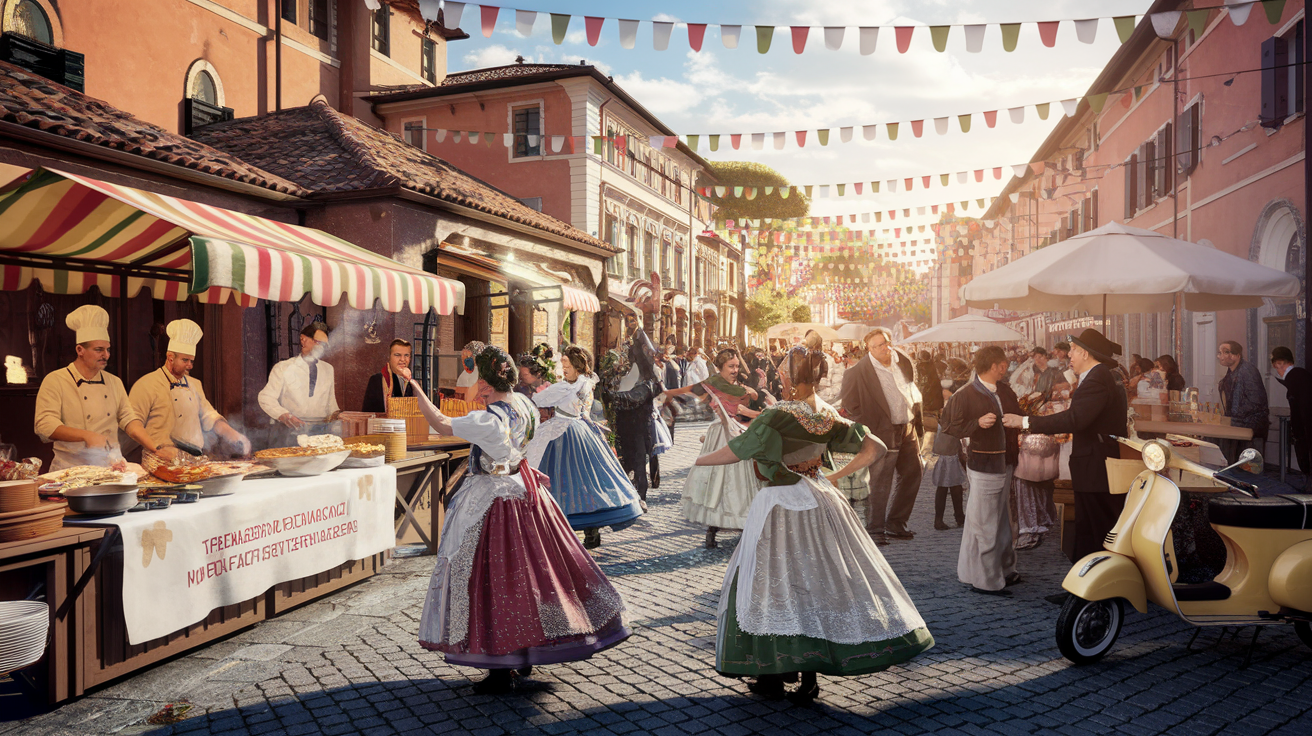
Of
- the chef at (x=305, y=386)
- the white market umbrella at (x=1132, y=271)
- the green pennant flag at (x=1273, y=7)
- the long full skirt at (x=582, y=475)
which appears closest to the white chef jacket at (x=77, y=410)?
the chef at (x=305, y=386)

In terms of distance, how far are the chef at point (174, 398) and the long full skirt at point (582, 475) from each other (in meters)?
2.72

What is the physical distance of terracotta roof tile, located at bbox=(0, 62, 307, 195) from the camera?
7.96 m

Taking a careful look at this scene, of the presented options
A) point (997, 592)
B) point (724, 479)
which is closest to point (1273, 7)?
point (997, 592)

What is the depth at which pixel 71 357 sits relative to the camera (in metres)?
9.78

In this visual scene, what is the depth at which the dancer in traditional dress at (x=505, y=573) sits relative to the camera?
389 centimetres

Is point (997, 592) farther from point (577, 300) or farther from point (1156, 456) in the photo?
point (577, 300)

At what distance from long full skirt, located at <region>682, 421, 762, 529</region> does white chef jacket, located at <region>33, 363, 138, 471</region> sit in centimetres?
448

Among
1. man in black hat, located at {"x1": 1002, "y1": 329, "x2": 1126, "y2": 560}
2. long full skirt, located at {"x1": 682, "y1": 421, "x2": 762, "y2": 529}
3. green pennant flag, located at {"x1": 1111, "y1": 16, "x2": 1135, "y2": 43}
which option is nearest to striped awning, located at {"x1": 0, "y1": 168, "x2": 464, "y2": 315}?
long full skirt, located at {"x1": 682, "y1": 421, "x2": 762, "y2": 529}

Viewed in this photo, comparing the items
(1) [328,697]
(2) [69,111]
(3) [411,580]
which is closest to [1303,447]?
(3) [411,580]

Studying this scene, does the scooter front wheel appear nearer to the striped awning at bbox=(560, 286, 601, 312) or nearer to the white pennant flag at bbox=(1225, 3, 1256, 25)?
the white pennant flag at bbox=(1225, 3, 1256, 25)

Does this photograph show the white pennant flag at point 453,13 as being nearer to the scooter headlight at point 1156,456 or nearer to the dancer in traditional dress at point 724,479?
the dancer in traditional dress at point 724,479

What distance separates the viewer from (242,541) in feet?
15.5

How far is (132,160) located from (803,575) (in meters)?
8.80

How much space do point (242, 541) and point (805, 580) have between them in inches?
127
